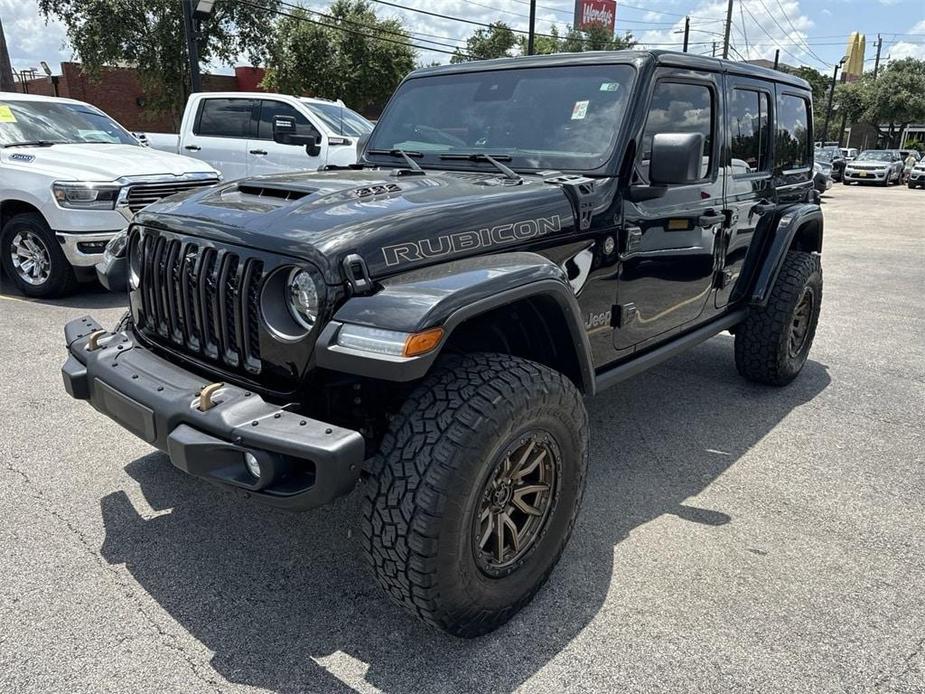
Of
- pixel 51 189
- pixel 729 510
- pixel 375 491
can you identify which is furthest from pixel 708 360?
pixel 51 189

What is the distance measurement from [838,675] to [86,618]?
8.10ft

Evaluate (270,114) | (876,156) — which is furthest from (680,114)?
(876,156)

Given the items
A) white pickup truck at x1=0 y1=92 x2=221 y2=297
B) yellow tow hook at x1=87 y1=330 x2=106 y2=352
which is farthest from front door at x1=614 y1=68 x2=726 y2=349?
white pickup truck at x1=0 y1=92 x2=221 y2=297

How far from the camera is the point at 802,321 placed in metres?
4.91

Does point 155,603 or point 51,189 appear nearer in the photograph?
point 155,603

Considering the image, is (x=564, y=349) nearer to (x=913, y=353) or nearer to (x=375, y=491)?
(x=375, y=491)

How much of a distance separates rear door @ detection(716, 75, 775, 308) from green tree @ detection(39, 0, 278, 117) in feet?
64.0

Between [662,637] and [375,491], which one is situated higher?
[375,491]

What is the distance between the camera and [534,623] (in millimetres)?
2488

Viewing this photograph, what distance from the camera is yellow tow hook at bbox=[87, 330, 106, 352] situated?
2.72 metres

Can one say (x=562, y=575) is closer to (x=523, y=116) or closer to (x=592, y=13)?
(x=523, y=116)

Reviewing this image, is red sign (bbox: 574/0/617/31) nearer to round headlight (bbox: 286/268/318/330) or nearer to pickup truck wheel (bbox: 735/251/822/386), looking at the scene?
pickup truck wheel (bbox: 735/251/822/386)

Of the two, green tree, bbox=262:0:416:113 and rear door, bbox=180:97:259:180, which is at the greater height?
green tree, bbox=262:0:416:113

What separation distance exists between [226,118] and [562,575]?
8681mm
